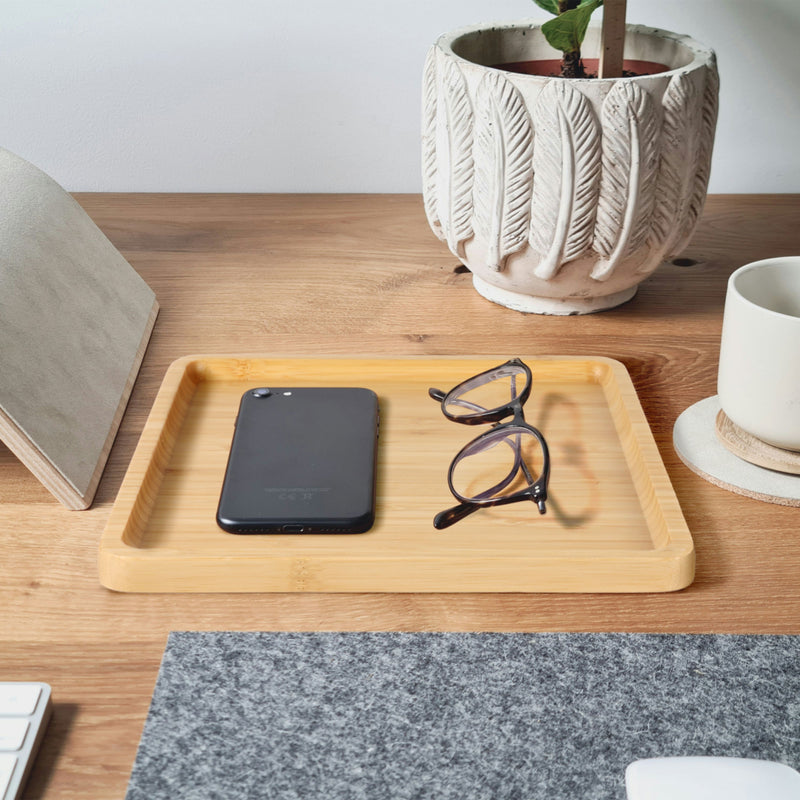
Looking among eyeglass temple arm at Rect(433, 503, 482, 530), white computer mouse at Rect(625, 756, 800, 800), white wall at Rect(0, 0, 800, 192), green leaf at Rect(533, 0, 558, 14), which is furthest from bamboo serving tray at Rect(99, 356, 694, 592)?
white wall at Rect(0, 0, 800, 192)

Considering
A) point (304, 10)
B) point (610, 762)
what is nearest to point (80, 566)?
point (610, 762)

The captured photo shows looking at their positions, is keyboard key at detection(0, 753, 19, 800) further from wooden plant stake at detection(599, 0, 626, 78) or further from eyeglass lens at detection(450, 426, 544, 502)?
wooden plant stake at detection(599, 0, 626, 78)

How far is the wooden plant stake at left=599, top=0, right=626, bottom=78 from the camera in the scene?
1.83 ft

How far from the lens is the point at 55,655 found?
1.29ft

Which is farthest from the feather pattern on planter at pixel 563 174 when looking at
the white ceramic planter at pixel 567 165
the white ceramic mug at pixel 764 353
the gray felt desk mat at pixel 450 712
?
the gray felt desk mat at pixel 450 712

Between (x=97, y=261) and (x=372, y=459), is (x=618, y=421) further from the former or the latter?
(x=97, y=261)

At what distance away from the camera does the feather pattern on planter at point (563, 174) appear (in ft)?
1.75

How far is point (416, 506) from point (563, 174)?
0.77ft

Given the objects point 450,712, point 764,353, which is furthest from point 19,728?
point 764,353

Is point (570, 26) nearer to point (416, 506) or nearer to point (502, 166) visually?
point (502, 166)

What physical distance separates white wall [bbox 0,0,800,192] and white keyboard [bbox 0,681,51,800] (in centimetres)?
64

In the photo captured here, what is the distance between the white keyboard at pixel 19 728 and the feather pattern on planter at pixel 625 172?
16.5 inches

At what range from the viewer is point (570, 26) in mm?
556

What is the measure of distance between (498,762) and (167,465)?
0.84ft
